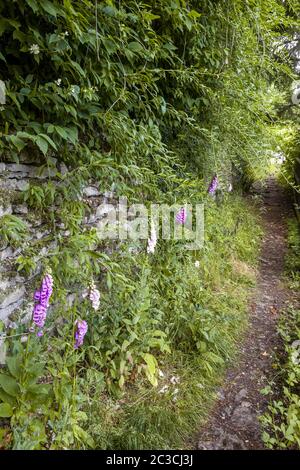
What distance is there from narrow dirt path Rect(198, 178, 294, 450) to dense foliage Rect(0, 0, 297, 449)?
0.69ft

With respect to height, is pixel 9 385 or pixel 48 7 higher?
pixel 48 7

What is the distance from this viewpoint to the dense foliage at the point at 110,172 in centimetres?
190

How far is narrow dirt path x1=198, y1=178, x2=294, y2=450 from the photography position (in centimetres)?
247

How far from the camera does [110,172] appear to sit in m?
2.62

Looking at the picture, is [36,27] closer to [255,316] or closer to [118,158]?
[118,158]


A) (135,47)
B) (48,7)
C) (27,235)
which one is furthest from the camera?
(135,47)

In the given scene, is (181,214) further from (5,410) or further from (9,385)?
(5,410)

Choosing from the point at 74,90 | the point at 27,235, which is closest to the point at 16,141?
the point at 74,90

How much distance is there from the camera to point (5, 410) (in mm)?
1731

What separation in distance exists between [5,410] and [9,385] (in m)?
0.14

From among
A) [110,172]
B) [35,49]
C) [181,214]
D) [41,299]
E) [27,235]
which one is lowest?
[41,299]

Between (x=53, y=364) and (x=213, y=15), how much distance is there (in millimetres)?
3655

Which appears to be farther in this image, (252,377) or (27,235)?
(252,377)

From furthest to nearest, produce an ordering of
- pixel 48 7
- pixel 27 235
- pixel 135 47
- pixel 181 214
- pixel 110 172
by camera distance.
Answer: pixel 181 214
pixel 110 172
pixel 135 47
pixel 27 235
pixel 48 7
